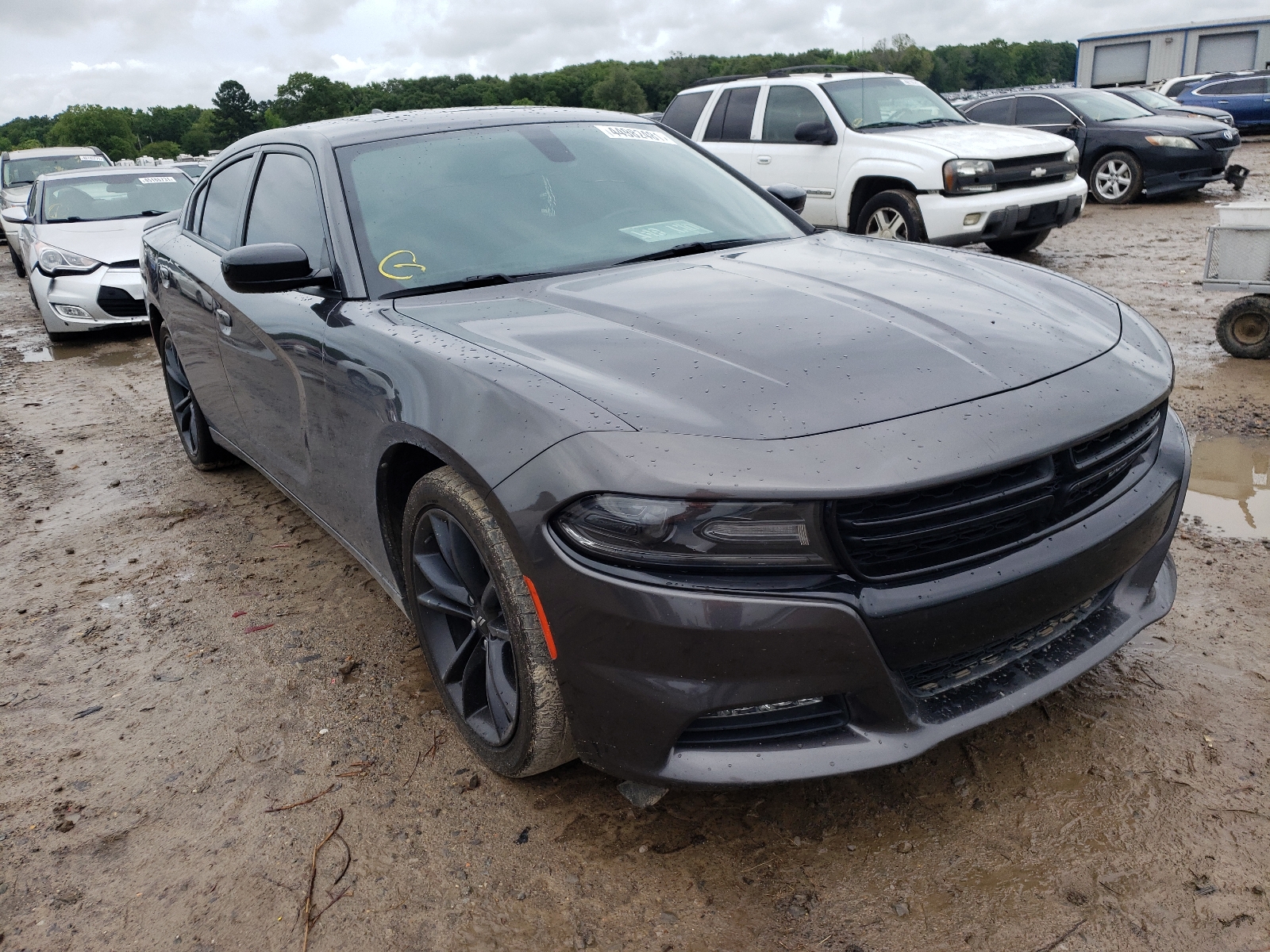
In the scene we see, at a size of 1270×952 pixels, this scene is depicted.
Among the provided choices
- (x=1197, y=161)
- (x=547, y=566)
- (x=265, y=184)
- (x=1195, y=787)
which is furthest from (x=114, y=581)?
(x=1197, y=161)

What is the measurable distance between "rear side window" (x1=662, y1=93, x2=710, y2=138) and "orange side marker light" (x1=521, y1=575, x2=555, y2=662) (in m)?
8.88

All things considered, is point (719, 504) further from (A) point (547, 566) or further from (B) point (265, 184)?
(B) point (265, 184)

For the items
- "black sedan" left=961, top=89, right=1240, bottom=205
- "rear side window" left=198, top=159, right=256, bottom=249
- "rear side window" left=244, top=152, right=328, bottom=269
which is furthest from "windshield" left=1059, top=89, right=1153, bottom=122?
"rear side window" left=244, top=152, right=328, bottom=269

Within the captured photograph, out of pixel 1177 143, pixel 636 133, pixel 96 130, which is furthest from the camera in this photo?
pixel 96 130

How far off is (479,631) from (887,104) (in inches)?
333

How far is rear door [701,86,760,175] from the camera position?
31.9 feet

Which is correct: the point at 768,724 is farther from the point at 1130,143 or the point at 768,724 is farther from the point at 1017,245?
the point at 1130,143

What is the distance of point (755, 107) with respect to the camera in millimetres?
9719

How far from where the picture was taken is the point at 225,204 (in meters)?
4.05

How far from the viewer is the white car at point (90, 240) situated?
355 inches

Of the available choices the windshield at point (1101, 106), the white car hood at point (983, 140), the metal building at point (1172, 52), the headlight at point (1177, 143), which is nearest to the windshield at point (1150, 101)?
the windshield at point (1101, 106)

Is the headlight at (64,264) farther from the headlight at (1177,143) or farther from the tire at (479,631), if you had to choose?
the headlight at (1177,143)

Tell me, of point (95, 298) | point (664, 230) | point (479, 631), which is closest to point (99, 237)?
point (95, 298)

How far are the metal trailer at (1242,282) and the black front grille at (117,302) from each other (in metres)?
8.45
